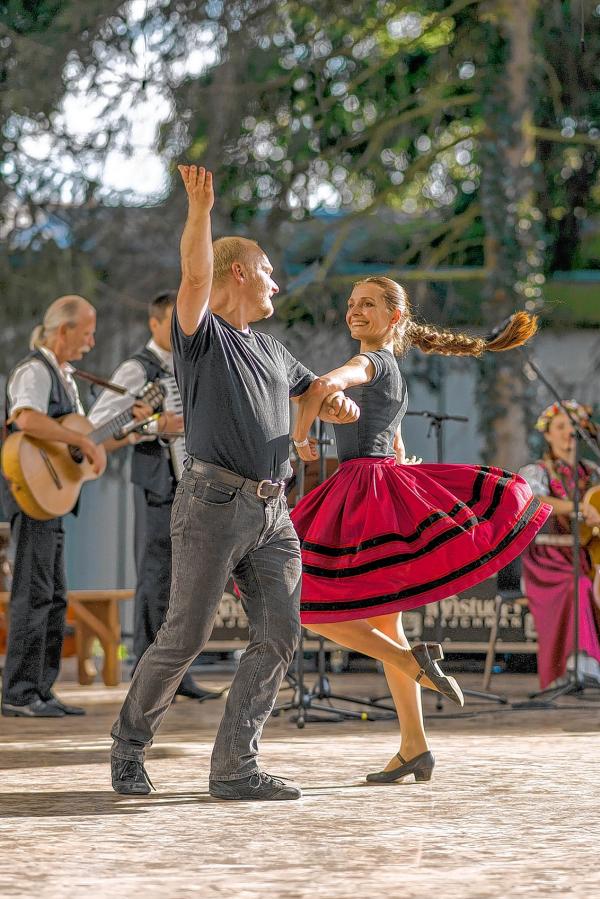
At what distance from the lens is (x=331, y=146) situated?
12430 mm

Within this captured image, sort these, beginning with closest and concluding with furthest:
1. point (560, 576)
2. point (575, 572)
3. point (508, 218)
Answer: point (575, 572), point (560, 576), point (508, 218)

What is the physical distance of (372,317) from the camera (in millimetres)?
4609

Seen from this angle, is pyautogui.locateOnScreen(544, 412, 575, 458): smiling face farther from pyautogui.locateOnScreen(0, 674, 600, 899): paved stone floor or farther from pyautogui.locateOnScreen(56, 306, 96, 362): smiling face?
pyautogui.locateOnScreen(56, 306, 96, 362): smiling face

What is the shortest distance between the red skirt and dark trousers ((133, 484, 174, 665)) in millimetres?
2537

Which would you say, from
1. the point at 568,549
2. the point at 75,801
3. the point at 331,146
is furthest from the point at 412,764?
the point at 331,146

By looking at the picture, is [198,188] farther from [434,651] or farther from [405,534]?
[434,651]

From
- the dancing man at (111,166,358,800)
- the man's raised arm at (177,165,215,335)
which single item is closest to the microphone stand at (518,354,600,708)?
the dancing man at (111,166,358,800)

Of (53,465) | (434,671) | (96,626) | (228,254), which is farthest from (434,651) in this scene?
(96,626)

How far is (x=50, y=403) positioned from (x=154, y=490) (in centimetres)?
68

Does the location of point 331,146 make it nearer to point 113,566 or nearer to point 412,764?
point 113,566

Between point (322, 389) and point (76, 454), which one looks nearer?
point (322, 389)

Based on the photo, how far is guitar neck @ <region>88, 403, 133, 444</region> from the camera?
7133mm

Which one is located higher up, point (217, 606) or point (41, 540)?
point (41, 540)

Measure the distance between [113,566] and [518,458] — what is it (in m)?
3.59
